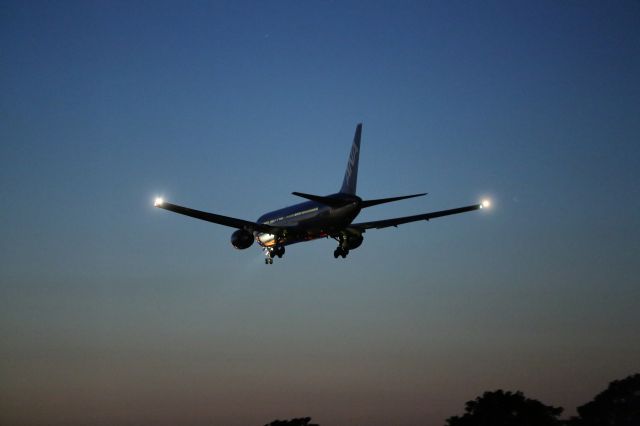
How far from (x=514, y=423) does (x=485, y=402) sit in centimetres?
410

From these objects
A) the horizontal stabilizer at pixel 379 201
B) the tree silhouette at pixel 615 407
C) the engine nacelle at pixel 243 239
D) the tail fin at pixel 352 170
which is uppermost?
the tail fin at pixel 352 170

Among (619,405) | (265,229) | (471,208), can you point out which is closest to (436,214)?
(471,208)

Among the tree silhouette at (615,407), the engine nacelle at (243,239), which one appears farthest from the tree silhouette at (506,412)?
the engine nacelle at (243,239)

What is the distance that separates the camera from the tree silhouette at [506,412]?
76.2 metres

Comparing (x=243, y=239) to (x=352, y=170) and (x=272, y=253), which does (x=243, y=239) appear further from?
(x=352, y=170)

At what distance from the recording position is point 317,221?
7719cm

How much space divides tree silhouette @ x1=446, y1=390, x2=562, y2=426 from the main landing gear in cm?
2419

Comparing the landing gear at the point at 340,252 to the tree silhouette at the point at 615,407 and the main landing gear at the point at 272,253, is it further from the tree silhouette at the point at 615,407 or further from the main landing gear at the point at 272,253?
the tree silhouette at the point at 615,407

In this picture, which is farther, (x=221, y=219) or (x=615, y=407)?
(x=221, y=219)

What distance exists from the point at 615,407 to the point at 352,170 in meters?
31.9

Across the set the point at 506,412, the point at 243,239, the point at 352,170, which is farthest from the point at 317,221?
the point at 506,412

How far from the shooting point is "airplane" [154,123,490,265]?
7500 centimetres

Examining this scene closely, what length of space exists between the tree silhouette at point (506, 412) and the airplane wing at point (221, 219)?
26.0 metres

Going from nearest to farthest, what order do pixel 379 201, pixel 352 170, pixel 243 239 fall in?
pixel 379 201
pixel 352 170
pixel 243 239
